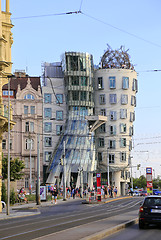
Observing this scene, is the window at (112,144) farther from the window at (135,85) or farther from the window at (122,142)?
the window at (135,85)

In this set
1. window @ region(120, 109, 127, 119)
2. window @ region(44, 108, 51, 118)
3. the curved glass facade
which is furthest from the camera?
window @ region(120, 109, 127, 119)

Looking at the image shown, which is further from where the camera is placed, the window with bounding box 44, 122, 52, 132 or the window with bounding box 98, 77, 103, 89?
the window with bounding box 98, 77, 103, 89

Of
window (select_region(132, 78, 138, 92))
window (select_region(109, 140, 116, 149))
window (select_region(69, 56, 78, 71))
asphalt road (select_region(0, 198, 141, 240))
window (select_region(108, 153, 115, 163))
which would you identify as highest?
window (select_region(69, 56, 78, 71))

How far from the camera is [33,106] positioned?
92.8 meters

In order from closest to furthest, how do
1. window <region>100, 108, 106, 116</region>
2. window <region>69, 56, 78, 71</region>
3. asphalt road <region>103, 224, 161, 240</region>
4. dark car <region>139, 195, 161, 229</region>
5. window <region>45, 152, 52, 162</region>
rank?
asphalt road <region>103, 224, 161, 240</region>
dark car <region>139, 195, 161, 229</region>
window <region>45, 152, 52, 162</region>
window <region>69, 56, 78, 71</region>
window <region>100, 108, 106, 116</region>

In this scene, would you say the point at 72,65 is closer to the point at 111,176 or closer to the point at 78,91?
the point at 78,91

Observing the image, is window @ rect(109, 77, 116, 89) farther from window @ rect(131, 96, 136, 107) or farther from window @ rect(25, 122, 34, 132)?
window @ rect(25, 122, 34, 132)

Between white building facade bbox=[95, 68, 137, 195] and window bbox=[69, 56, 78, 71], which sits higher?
window bbox=[69, 56, 78, 71]

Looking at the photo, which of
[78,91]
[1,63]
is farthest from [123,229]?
[78,91]

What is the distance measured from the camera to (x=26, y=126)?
91625 millimetres

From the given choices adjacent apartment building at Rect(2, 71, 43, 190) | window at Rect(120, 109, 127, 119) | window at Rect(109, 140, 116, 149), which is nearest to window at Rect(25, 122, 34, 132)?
adjacent apartment building at Rect(2, 71, 43, 190)

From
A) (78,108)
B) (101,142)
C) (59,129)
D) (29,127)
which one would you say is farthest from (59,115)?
(101,142)

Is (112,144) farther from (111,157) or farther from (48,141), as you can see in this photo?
(48,141)

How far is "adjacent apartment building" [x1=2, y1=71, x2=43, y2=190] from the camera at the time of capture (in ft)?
295
